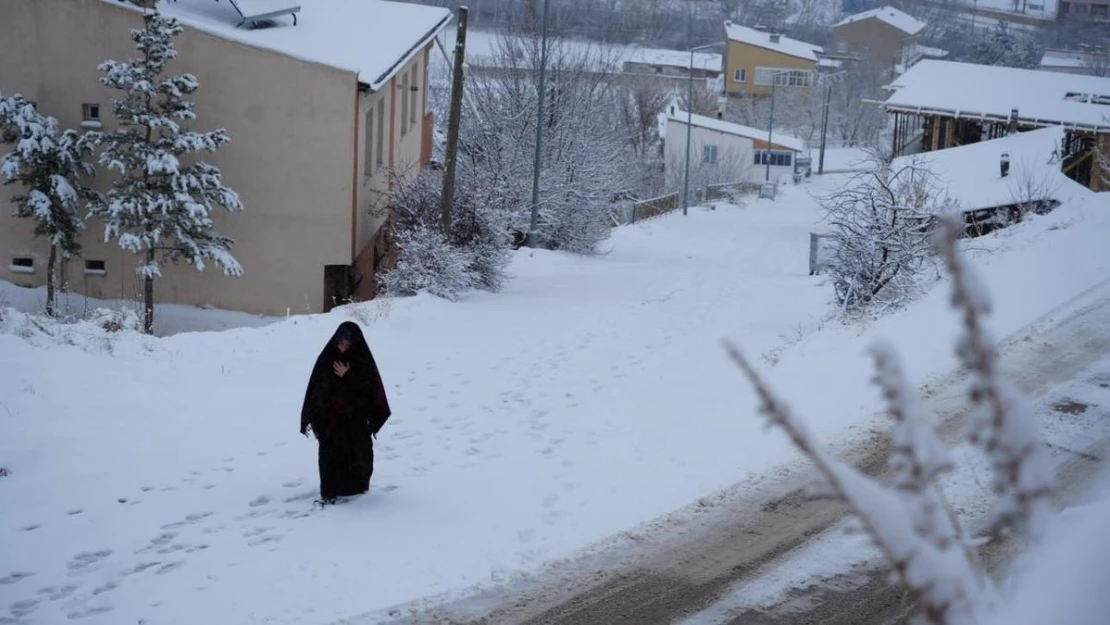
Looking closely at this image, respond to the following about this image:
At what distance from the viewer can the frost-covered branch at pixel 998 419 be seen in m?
1.83

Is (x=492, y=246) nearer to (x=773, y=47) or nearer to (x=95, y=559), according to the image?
(x=95, y=559)

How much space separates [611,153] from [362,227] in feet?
46.9

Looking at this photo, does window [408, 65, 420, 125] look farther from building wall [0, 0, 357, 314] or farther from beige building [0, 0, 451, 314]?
building wall [0, 0, 357, 314]

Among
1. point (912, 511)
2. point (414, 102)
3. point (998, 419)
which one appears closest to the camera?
point (998, 419)

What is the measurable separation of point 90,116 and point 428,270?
957 cm

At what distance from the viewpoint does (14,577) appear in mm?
7242

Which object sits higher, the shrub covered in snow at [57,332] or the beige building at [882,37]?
the beige building at [882,37]

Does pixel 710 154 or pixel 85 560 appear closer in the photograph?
pixel 85 560

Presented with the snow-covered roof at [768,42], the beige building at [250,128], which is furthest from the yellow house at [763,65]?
the beige building at [250,128]

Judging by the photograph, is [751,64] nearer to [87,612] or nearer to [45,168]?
[45,168]

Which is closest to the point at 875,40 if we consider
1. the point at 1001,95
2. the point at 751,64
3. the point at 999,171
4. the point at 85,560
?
the point at 751,64

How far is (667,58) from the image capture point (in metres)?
104

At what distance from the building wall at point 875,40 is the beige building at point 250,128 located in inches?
3705

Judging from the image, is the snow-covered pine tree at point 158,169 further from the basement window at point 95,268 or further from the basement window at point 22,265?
the basement window at point 22,265
